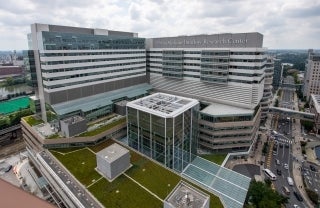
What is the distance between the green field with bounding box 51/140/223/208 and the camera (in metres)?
38.2

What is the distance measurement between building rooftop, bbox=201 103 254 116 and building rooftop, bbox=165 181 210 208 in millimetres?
34178

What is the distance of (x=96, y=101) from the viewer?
74.2 metres

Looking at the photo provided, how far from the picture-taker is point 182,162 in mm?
58719

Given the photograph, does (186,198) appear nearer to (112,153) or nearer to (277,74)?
(112,153)

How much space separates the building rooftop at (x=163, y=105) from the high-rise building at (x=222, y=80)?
10721mm

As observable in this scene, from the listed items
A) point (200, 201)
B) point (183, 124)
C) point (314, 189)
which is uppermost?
point (183, 124)

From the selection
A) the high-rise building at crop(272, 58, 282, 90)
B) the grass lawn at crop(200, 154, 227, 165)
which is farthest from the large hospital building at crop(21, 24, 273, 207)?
the high-rise building at crop(272, 58, 282, 90)

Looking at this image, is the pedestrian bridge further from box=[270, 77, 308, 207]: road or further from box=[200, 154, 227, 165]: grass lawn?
box=[200, 154, 227, 165]: grass lawn

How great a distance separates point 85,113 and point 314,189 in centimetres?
7216

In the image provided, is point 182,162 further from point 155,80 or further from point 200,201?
point 155,80

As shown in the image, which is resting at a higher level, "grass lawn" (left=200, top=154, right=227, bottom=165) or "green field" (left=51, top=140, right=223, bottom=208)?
"green field" (left=51, top=140, right=223, bottom=208)

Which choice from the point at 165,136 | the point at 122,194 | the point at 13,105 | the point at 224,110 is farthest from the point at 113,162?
the point at 13,105

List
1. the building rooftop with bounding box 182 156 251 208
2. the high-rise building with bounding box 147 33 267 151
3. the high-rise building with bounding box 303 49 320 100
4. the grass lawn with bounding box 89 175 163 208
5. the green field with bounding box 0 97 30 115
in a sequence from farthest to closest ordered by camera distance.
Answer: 1. the high-rise building with bounding box 303 49 320 100
2. the green field with bounding box 0 97 30 115
3. the high-rise building with bounding box 147 33 267 151
4. the building rooftop with bounding box 182 156 251 208
5. the grass lawn with bounding box 89 175 163 208

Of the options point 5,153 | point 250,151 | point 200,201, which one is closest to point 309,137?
point 250,151
